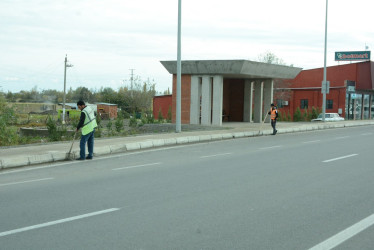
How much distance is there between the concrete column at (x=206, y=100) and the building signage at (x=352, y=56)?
34.8 metres

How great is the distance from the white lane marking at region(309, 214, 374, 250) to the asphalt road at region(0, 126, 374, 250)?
1 centimetres

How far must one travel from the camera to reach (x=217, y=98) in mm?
28156

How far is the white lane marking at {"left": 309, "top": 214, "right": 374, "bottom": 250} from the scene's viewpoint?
202 inches

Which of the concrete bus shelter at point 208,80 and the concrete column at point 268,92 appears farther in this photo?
the concrete column at point 268,92

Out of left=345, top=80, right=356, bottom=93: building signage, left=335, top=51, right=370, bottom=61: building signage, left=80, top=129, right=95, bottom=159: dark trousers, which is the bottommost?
left=80, top=129, right=95, bottom=159: dark trousers

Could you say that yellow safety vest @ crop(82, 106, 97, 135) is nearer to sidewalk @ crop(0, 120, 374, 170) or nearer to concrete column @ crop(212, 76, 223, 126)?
sidewalk @ crop(0, 120, 374, 170)

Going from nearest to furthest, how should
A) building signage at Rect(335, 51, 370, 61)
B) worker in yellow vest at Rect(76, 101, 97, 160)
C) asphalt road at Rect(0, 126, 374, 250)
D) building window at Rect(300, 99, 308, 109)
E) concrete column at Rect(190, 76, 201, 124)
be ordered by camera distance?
asphalt road at Rect(0, 126, 374, 250), worker in yellow vest at Rect(76, 101, 97, 160), concrete column at Rect(190, 76, 201, 124), building signage at Rect(335, 51, 370, 61), building window at Rect(300, 99, 308, 109)

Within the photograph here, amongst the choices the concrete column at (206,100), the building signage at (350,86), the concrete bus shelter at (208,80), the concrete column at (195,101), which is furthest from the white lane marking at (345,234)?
the building signage at (350,86)

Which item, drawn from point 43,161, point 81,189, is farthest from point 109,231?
point 43,161

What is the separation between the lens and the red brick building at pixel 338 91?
52.5 m

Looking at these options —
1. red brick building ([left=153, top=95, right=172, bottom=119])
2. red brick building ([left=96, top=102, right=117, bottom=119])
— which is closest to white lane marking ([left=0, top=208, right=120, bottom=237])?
red brick building ([left=153, top=95, right=172, bottom=119])

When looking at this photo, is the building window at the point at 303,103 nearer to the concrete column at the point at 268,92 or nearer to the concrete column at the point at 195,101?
the concrete column at the point at 268,92

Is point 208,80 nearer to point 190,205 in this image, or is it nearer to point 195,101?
point 195,101

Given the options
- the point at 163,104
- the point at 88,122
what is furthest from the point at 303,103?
the point at 88,122
